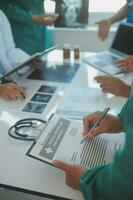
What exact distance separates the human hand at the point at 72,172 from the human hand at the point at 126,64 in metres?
0.90

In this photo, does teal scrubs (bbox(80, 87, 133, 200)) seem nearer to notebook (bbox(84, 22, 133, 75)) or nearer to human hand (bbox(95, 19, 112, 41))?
notebook (bbox(84, 22, 133, 75))

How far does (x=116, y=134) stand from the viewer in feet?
3.49

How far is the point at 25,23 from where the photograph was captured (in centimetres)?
192

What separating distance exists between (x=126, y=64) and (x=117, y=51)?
26 cm

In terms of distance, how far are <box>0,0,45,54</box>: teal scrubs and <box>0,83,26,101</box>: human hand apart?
0.66 metres

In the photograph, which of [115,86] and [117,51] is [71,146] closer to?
[115,86]

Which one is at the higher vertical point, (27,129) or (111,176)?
(111,176)

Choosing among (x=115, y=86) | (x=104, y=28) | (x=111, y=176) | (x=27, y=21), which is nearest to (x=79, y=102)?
(x=115, y=86)

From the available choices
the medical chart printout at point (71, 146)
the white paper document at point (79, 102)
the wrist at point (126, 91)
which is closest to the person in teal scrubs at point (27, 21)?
the white paper document at point (79, 102)

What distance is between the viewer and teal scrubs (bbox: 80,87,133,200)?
0.67m

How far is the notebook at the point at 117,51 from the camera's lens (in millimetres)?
1721

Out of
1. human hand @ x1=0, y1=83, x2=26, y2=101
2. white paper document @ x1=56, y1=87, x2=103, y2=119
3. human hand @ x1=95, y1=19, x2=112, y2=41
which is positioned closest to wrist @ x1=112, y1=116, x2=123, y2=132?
white paper document @ x1=56, y1=87, x2=103, y2=119

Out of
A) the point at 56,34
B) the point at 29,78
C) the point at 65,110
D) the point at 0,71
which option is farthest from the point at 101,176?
the point at 56,34

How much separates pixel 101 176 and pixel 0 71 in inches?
42.4
